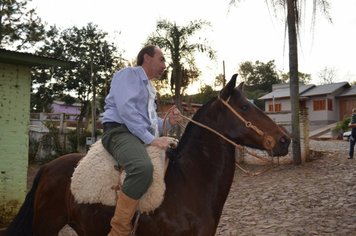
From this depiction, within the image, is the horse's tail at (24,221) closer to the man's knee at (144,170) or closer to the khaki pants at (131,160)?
the khaki pants at (131,160)

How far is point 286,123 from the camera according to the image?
1259 centimetres

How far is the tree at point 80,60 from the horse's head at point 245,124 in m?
20.9

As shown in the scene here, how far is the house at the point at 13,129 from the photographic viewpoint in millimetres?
5746

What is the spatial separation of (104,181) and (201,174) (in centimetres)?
92

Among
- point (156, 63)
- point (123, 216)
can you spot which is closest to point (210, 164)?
point (123, 216)

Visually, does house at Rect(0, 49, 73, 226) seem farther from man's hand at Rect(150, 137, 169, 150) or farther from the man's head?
man's hand at Rect(150, 137, 169, 150)

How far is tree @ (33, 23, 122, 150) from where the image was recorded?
74.9 feet

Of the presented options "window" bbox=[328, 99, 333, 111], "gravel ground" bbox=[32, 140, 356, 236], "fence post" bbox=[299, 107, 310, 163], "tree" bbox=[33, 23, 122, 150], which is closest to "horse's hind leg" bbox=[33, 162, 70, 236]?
"gravel ground" bbox=[32, 140, 356, 236]

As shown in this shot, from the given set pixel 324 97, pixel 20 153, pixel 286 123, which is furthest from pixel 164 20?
pixel 324 97

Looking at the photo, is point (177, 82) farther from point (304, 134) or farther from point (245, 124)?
point (245, 124)

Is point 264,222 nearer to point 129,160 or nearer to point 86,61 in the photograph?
point 129,160

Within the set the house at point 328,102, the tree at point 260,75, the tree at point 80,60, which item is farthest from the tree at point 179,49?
the tree at point 260,75

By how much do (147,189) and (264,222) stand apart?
4216 mm

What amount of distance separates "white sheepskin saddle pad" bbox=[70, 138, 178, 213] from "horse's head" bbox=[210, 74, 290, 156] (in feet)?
1.90
